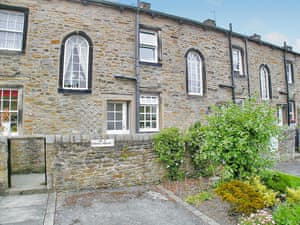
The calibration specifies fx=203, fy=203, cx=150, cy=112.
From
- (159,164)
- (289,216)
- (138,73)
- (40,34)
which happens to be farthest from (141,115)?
(289,216)

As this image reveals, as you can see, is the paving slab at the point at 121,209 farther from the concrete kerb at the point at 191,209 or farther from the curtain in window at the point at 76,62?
the curtain in window at the point at 76,62

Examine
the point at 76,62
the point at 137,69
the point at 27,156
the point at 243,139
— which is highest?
the point at 76,62

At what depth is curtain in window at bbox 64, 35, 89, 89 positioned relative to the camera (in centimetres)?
911

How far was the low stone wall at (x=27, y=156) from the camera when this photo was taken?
8703mm

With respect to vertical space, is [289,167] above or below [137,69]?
below

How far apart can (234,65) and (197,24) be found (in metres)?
3.90

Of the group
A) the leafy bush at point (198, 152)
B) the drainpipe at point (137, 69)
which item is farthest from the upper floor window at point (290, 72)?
the leafy bush at point (198, 152)

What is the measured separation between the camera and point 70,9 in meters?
9.13

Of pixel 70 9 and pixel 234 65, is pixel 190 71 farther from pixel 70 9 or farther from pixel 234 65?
pixel 70 9

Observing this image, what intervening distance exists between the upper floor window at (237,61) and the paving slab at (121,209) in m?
10.9

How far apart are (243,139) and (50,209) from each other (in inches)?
195

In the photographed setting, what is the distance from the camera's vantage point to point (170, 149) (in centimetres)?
678

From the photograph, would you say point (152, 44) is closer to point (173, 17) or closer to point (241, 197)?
point (173, 17)

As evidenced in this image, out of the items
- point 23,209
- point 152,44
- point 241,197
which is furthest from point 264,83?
point 23,209
